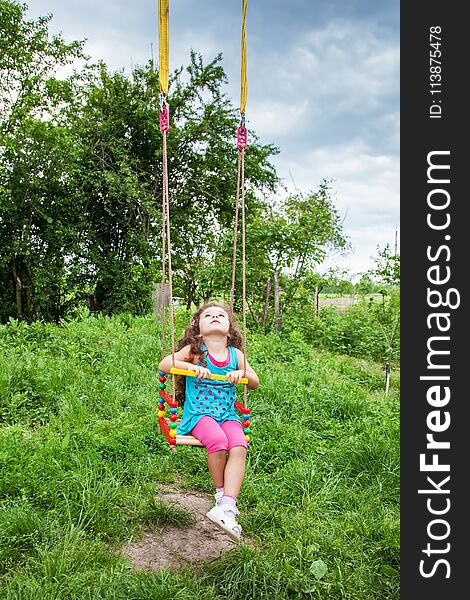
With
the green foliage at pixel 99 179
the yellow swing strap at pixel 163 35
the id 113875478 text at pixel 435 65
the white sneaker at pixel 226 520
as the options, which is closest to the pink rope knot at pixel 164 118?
the yellow swing strap at pixel 163 35

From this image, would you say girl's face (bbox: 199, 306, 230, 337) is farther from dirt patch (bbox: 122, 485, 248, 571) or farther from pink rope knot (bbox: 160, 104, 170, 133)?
dirt patch (bbox: 122, 485, 248, 571)

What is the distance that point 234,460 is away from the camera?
2893 millimetres

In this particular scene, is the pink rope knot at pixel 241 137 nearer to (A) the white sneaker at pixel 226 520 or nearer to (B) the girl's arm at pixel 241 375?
(B) the girl's arm at pixel 241 375

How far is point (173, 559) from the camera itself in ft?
10.5

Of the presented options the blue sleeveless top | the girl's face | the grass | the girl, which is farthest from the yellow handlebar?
the grass

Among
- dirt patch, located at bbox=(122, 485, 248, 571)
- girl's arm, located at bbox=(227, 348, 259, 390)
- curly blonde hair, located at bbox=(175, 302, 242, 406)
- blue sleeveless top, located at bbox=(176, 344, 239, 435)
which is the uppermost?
curly blonde hair, located at bbox=(175, 302, 242, 406)

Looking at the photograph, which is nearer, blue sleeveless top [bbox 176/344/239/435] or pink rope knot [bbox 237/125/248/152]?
blue sleeveless top [bbox 176/344/239/435]

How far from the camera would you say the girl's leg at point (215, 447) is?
2.88 metres

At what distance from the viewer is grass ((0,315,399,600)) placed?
9.51 ft

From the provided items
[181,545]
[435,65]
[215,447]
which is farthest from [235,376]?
[435,65]

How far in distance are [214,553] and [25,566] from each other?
990 mm

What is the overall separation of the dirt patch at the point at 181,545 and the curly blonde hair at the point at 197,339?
2.56 ft

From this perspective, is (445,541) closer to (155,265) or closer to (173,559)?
(173,559)

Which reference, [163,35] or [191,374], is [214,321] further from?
[163,35]
